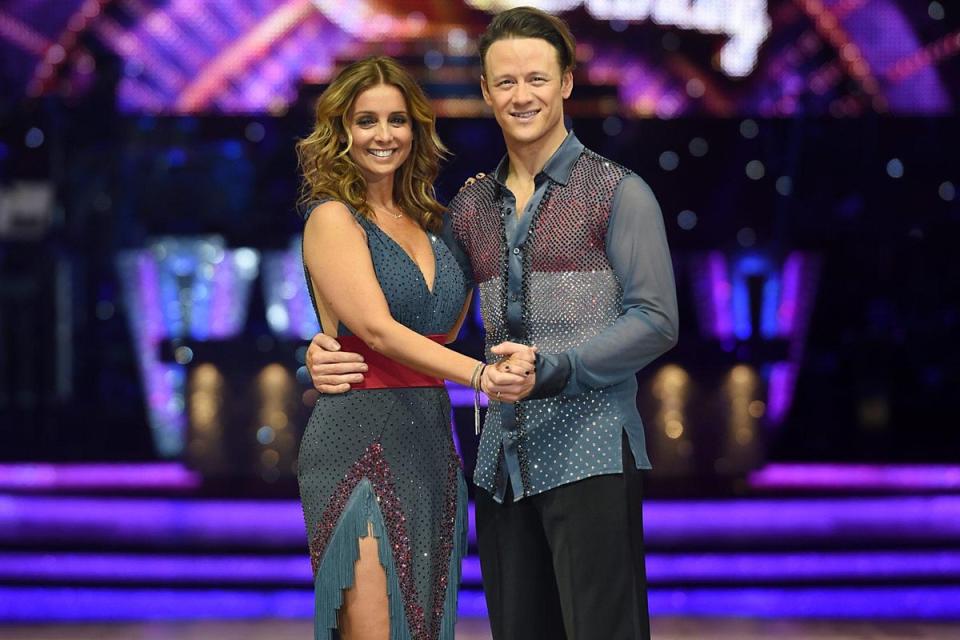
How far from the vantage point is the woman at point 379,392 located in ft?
7.20

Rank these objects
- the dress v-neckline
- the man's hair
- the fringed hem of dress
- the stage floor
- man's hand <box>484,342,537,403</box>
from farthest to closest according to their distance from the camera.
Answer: the stage floor → the dress v-neckline → the fringed hem of dress → the man's hair → man's hand <box>484,342,537,403</box>

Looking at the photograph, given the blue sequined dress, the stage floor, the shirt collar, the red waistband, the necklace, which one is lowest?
the stage floor

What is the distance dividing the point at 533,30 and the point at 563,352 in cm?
56

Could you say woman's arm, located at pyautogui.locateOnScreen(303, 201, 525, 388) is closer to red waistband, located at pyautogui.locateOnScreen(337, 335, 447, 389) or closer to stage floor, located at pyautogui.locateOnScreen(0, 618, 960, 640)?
red waistband, located at pyautogui.locateOnScreen(337, 335, 447, 389)

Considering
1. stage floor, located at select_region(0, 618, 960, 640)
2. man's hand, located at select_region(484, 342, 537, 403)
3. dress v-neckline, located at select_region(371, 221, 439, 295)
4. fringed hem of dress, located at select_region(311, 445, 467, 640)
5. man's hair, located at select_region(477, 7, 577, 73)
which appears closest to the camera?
man's hand, located at select_region(484, 342, 537, 403)

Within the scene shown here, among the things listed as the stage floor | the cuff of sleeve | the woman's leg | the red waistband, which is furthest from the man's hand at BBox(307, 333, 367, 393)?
the stage floor

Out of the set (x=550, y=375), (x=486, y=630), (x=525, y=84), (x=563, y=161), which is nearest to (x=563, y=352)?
(x=550, y=375)

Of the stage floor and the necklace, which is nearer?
the necklace

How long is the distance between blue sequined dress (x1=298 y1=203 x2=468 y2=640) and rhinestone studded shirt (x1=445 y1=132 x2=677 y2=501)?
18cm

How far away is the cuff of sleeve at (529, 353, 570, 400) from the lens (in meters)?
1.97

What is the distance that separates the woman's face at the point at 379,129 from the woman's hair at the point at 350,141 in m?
0.01

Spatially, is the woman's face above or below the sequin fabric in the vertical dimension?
above

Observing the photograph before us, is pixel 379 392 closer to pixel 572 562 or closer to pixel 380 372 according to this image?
pixel 380 372

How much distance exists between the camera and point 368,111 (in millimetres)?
2270
